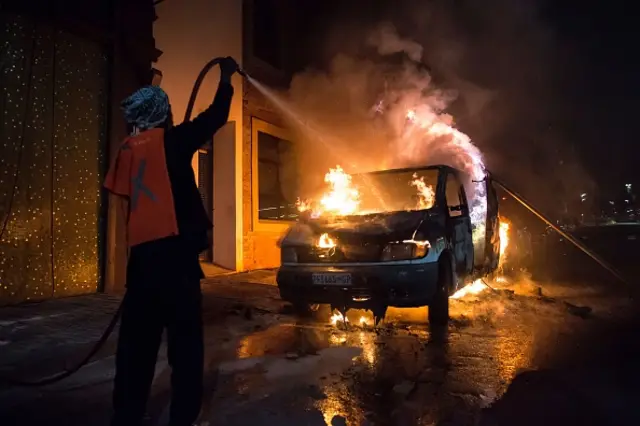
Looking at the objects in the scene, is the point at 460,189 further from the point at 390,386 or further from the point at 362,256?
the point at 390,386

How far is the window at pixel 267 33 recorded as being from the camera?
468 inches

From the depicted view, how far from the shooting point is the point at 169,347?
2.42 meters

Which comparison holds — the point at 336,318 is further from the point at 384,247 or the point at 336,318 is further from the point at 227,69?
the point at 227,69

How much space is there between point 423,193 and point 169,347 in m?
4.76

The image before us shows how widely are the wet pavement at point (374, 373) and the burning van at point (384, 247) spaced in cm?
41

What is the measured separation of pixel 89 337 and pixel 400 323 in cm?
352

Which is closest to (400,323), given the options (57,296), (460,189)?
(460,189)

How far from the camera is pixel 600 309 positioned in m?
7.16

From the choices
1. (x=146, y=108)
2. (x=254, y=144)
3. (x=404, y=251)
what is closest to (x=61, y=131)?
(x=254, y=144)

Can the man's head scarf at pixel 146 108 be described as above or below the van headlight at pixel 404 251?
above

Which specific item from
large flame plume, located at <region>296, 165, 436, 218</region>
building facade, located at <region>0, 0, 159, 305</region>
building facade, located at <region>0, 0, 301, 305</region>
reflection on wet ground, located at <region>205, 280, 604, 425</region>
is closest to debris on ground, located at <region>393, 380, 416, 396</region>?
reflection on wet ground, located at <region>205, 280, 604, 425</region>

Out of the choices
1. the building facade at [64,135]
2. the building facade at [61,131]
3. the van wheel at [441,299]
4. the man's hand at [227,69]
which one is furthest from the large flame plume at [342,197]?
the man's hand at [227,69]

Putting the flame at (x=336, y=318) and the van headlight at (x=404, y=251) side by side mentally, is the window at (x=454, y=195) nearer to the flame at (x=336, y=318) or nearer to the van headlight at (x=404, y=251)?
the van headlight at (x=404, y=251)

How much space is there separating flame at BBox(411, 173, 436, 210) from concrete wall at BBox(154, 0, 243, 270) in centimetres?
500
